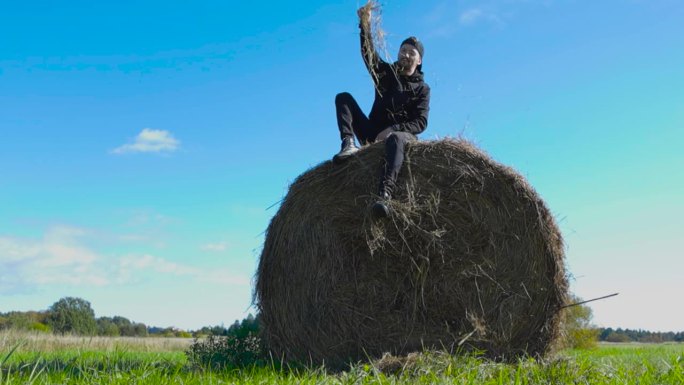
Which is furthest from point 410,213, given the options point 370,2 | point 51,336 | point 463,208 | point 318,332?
point 51,336

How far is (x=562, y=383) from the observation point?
3.47 m

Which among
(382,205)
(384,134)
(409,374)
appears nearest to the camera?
(409,374)

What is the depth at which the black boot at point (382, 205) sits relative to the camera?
14.4ft

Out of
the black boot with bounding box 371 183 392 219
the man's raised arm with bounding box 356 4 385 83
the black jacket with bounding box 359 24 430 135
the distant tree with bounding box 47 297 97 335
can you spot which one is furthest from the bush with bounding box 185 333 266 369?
the distant tree with bounding box 47 297 97 335

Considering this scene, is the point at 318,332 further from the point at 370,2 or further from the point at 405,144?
the point at 370,2

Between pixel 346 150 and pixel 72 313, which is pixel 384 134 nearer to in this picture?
pixel 346 150

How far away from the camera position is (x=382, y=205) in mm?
4391

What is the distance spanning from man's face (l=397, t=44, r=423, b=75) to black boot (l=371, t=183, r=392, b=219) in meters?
1.29

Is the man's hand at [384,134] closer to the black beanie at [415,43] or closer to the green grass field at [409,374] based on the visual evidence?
the black beanie at [415,43]

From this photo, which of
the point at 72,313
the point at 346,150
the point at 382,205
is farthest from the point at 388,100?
the point at 72,313

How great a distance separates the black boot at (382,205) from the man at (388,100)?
0.49m

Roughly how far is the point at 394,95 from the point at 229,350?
2477mm

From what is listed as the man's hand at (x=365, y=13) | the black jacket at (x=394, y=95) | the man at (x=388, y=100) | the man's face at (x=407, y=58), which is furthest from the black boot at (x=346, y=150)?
the man's hand at (x=365, y=13)

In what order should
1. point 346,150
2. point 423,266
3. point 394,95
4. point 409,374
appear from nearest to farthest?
1. point 409,374
2. point 423,266
3. point 346,150
4. point 394,95
